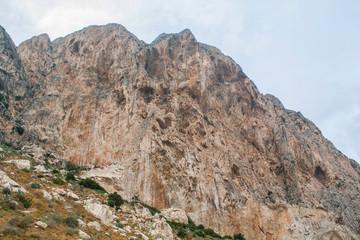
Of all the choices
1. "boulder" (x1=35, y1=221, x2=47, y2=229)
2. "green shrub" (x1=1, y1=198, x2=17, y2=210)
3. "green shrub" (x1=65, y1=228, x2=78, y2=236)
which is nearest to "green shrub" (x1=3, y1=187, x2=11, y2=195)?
"green shrub" (x1=1, y1=198, x2=17, y2=210)

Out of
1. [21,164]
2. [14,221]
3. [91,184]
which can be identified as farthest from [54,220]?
[91,184]

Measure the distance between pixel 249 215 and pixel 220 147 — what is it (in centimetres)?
1037

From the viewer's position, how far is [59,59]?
46.8 m

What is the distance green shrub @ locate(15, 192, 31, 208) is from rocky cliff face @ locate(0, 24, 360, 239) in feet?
49.4

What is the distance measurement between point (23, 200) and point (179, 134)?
86.4 ft

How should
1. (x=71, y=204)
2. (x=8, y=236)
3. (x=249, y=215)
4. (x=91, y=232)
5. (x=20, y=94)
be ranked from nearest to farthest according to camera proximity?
(x=8, y=236), (x=91, y=232), (x=71, y=204), (x=249, y=215), (x=20, y=94)

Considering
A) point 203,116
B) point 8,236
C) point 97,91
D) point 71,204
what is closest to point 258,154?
point 203,116

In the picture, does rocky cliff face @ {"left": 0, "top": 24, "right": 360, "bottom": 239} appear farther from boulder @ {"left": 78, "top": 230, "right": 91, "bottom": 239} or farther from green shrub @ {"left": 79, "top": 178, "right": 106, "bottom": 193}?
boulder @ {"left": 78, "top": 230, "right": 91, "bottom": 239}

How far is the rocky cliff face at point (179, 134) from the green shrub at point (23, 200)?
49.4 ft

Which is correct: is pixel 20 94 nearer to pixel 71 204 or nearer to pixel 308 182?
pixel 71 204

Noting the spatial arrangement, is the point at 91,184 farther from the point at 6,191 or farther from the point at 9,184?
the point at 6,191

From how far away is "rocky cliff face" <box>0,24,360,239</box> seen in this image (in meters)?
32.6

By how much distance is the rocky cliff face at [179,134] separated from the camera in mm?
32562

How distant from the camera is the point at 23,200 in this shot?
40.9 feet
